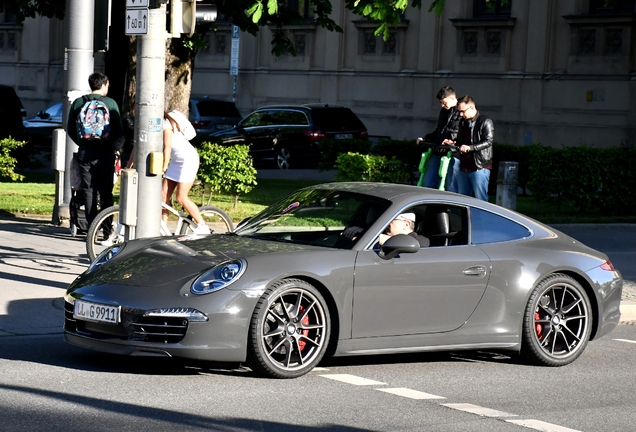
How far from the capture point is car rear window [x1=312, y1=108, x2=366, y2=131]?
2948cm

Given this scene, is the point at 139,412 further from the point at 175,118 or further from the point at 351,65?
the point at 351,65

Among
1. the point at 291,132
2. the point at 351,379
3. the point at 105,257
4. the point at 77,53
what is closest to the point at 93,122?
the point at 77,53

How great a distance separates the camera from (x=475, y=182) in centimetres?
1306

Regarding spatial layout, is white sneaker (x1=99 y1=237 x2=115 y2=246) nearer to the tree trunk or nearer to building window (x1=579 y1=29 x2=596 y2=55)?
the tree trunk

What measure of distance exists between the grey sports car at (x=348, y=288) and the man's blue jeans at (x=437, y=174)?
4252mm

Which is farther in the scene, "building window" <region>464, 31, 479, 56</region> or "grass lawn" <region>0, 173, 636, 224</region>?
"building window" <region>464, 31, 479, 56</region>

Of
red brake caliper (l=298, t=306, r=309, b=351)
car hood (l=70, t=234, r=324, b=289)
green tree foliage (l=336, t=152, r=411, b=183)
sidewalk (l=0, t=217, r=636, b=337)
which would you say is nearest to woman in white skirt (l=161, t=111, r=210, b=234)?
sidewalk (l=0, t=217, r=636, b=337)

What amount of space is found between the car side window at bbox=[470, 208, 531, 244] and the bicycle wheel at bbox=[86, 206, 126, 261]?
4.04 meters

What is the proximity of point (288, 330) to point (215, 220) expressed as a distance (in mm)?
4829

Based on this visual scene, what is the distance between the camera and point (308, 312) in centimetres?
770

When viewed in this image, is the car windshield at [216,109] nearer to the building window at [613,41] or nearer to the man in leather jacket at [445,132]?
the building window at [613,41]

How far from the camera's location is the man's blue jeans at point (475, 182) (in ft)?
42.8

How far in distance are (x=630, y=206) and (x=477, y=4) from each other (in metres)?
15.5

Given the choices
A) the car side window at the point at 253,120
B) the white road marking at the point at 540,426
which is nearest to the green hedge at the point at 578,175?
the car side window at the point at 253,120
